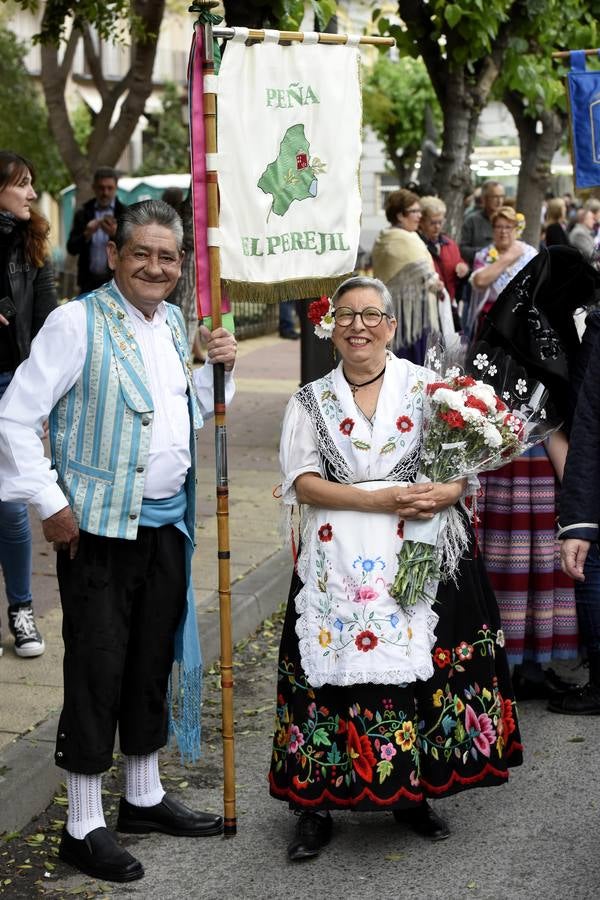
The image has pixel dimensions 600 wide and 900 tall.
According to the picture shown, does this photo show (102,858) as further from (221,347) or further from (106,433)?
(221,347)

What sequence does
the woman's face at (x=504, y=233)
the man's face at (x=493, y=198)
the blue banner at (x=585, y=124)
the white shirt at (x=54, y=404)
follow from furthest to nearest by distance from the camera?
the man's face at (x=493, y=198) < the woman's face at (x=504, y=233) < the blue banner at (x=585, y=124) < the white shirt at (x=54, y=404)

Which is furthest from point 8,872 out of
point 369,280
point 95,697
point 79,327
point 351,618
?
point 369,280

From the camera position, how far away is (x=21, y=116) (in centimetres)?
3362

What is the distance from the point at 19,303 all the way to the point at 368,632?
2.32 metres

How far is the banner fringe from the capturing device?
447cm

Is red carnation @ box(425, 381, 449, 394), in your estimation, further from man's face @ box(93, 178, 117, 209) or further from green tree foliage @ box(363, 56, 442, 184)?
green tree foliage @ box(363, 56, 442, 184)

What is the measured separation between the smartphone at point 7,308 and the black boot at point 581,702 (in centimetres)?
271

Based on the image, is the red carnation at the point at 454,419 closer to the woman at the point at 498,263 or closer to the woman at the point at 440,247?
the woman at the point at 498,263

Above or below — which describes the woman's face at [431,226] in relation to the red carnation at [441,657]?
above

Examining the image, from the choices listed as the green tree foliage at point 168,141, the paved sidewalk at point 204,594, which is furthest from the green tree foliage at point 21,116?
the paved sidewalk at point 204,594

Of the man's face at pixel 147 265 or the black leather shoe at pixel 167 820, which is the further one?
the black leather shoe at pixel 167 820

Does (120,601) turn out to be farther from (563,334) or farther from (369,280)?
(563,334)

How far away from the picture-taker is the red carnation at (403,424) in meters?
4.20

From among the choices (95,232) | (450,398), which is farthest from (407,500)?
(95,232)
